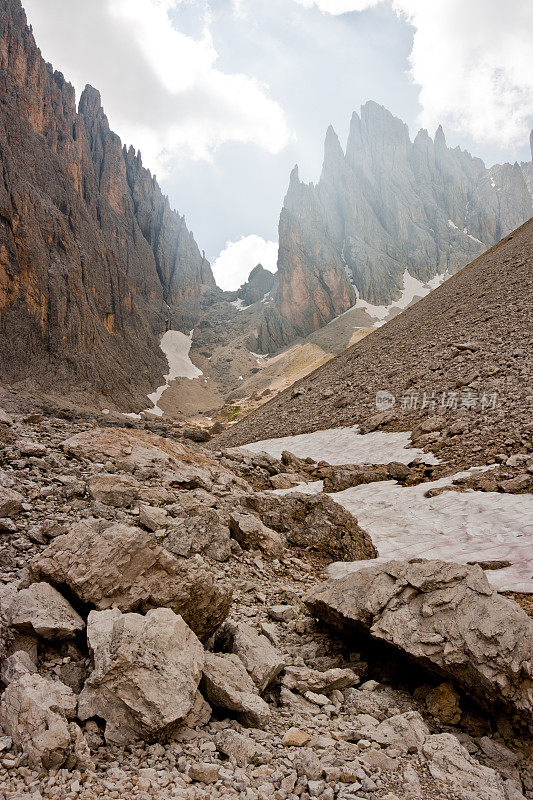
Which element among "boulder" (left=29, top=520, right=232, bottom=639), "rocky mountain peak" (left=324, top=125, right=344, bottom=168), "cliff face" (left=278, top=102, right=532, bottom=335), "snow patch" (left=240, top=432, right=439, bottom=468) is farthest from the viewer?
"rocky mountain peak" (left=324, top=125, right=344, bottom=168)

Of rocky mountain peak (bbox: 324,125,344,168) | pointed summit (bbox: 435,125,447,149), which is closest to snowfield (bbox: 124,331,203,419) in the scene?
rocky mountain peak (bbox: 324,125,344,168)

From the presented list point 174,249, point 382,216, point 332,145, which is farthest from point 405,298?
point 174,249

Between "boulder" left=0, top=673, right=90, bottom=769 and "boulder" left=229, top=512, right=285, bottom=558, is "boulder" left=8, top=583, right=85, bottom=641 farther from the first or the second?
"boulder" left=229, top=512, right=285, bottom=558

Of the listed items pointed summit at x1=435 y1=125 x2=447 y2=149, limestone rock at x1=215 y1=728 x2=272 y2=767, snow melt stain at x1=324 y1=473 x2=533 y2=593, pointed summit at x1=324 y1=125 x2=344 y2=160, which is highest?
pointed summit at x1=324 y1=125 x2=344 y2=160

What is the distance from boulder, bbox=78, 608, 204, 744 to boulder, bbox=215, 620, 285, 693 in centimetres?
89

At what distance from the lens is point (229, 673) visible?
476 centimetres

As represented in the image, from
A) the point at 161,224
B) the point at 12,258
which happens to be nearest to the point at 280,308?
the point at 161,224

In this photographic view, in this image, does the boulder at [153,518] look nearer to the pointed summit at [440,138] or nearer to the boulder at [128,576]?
the boulder at [128,576]

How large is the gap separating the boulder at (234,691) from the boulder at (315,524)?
17.8ft

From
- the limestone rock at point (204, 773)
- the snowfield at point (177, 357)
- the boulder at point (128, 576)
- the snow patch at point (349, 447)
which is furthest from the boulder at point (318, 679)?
the snowfield at point (177, 357)

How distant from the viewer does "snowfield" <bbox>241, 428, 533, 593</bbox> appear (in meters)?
8.80

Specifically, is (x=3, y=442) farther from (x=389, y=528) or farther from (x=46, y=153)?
(x=46, y=153)

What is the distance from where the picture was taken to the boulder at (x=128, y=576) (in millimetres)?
5000

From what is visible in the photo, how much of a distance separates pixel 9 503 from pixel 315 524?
22.8 ft
